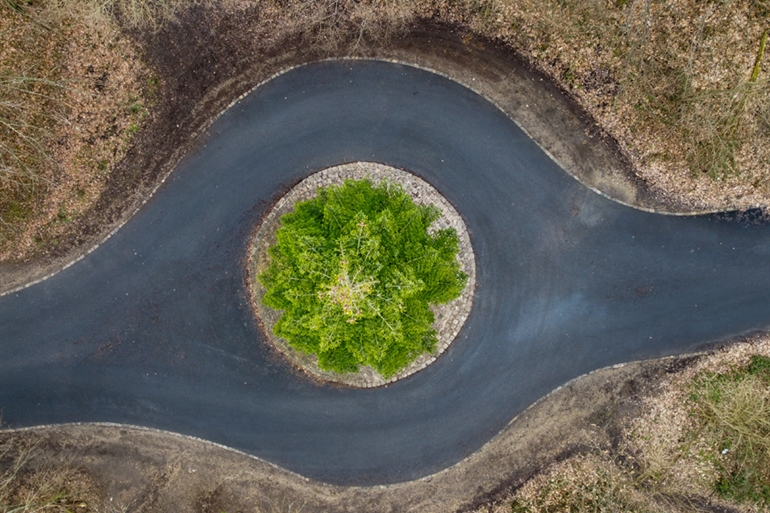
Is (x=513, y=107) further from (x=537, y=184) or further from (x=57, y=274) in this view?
(x=57, y=274)

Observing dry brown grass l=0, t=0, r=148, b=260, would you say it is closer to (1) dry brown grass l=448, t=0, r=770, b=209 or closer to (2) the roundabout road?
(2) the roundabout road

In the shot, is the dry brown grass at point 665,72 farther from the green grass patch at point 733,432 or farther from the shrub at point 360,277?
the shrub at point 360,277

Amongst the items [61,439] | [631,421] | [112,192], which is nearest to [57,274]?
[112,192]

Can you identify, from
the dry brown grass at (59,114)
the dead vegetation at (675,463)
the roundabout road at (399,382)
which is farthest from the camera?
the dead vegetation at (675,463)

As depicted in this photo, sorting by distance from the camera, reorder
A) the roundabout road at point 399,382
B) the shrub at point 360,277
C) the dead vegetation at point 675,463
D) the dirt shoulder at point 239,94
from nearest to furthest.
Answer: the shrub at point 360,277
the dirt shoulder at point 239,94
the roundabout road at point 399,382
the dead vegetation at point 675,463

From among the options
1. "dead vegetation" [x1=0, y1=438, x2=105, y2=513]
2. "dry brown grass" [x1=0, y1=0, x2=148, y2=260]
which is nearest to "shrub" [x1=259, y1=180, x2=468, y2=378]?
"dry brown grass" [x1=0, y1=0, x2=148, y2=260]

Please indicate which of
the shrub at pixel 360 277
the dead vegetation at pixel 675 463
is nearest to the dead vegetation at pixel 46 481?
the shrub at pixel 360 277

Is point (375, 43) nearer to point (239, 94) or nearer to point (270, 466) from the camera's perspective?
point (239, 94)
